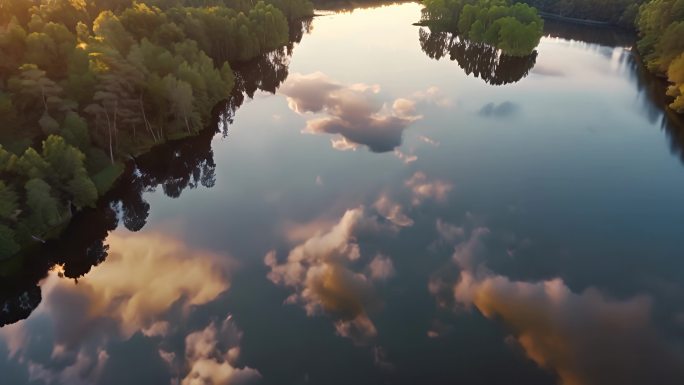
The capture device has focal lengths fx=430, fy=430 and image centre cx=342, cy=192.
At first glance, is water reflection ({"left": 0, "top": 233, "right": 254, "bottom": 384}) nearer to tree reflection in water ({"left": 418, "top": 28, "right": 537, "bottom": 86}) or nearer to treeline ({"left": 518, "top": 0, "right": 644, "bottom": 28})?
tree reflection in water ({"left": 418, "top": 28, "right": 537, "bottom": 86})

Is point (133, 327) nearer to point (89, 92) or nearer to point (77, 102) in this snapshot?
point (77, 102)

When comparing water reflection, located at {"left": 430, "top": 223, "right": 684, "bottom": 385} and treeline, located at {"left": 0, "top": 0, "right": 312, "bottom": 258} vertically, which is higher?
treeline, located at {"left": 0, "top": 0, "right": 312, "bottom": 258}

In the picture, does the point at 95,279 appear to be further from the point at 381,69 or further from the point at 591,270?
the point at 381,69

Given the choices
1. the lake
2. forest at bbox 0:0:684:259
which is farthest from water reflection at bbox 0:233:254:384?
forest at bbox 0:0:684:259

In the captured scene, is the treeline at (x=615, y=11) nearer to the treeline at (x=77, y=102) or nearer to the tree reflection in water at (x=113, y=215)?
the tree reflection in water at (x=113, y=215)

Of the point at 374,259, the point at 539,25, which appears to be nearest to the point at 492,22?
the point at 539,25

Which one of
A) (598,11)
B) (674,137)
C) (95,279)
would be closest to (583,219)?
(674,137)
